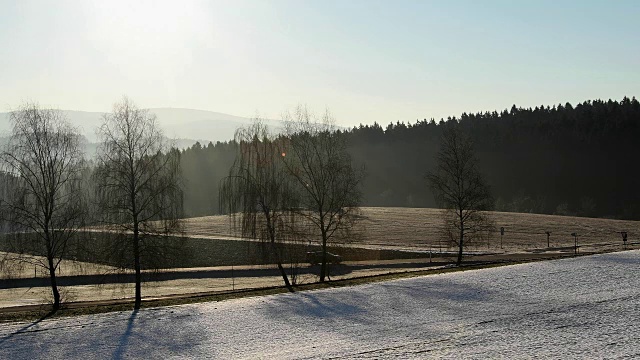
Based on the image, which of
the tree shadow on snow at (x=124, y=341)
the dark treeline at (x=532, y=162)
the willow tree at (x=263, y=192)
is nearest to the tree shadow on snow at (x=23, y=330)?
the tree shadow on snow at (x=124, y=341)

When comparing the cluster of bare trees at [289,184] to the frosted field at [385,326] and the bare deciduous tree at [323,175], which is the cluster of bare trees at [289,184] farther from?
the frosted field at [385,326]

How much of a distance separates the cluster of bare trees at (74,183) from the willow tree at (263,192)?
559cm

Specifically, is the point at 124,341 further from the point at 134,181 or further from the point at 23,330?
the point at 134,181

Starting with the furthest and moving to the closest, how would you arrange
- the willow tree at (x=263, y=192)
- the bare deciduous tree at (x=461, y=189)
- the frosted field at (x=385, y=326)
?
the bare deciduous tree at (x=461, y=189)
the willow tree at (x=263, y=192)
the frosted field at (x=385, y=326)

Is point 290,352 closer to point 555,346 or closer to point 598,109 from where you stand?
point 555,346

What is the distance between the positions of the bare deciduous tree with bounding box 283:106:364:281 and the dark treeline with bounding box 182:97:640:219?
8363 cm

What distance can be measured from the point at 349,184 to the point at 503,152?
137 metres

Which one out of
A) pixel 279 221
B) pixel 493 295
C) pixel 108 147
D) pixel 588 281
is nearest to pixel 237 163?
pixel 279 221

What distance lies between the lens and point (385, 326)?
21562 mm

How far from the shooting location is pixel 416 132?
195 meters

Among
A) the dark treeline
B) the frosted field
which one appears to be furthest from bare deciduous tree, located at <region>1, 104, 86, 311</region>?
the dark treeline

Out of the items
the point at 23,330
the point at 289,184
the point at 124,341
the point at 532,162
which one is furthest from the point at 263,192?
the point at 532,162

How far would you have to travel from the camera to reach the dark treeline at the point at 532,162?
143m

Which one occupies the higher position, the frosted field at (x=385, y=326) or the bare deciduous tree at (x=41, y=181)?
the bare deciduous tree at (x=41, y=181)
